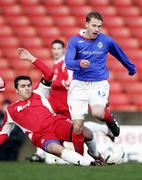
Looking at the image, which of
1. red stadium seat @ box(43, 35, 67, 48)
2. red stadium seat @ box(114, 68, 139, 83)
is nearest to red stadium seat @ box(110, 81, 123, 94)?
red stadium seat @ box(114, 68, 139, 83)

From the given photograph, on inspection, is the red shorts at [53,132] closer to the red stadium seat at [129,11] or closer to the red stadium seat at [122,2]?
the red stadium seat at [129,11]

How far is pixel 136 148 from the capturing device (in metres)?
13.6

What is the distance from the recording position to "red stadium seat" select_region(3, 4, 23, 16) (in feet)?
59.8

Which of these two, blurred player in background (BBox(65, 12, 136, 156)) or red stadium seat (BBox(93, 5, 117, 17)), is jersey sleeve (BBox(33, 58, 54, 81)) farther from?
red stadium seat (BBox(93, 5, 117, 17))

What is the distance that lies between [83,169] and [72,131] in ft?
3.65

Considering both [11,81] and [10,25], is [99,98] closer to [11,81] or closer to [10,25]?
[11,81]

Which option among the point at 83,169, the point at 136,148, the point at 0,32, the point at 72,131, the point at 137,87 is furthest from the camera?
the point at 0,32

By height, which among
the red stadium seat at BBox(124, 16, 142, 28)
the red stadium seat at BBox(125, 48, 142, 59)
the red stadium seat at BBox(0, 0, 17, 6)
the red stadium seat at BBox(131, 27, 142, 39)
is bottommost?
the red stadium seat at BBox(125, 48, 142, 59)

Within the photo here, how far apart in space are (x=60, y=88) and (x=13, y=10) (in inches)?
241

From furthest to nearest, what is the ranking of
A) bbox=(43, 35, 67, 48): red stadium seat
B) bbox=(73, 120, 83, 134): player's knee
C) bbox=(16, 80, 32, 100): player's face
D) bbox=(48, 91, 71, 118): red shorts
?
bbox=(43, 35, 67, 48): red stadium seat, bbox=(48, 91, 71, 118): red shorts, bbox=(16, 80, 32, 100): player's face, bbox=(73, 120, 83, 134): player's knee

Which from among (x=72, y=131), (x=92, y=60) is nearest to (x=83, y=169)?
(x=72, y=131)

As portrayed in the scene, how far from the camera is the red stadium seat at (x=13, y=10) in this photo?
1822cm

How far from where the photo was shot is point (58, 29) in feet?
59.2

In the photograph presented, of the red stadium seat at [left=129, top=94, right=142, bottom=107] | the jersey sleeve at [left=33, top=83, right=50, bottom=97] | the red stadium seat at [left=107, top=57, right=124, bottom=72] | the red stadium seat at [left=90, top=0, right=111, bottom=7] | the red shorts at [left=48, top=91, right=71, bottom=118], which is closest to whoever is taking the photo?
the jersey sleeve at [left=33, top=83, right=50, bottom=97]
